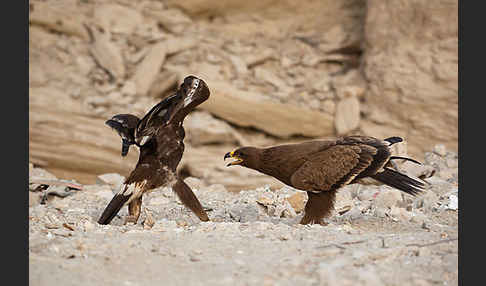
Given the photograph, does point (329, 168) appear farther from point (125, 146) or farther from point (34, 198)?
point (34, 198)

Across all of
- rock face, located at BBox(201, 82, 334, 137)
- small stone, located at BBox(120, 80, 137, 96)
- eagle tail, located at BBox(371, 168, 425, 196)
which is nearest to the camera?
eagle tail, located at BBox(371, 168, 425, 196)

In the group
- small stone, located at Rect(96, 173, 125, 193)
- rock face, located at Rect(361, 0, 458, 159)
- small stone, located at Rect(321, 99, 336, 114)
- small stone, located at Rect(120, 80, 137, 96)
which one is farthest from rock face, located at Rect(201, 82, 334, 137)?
small stone, located at Rect(96, 173, 125, 193)

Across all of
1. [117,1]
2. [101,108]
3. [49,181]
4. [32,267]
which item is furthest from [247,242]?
[117,1]

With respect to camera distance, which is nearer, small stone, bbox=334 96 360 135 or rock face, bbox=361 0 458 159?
rock face, bbox=361 0 458 159

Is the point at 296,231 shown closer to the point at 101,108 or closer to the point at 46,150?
the point at 46,150

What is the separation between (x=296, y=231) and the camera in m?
4.31

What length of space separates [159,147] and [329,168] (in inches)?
64.7

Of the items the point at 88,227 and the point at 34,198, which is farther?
the point at 34,198

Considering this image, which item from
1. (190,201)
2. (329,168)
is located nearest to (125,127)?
(190,201)

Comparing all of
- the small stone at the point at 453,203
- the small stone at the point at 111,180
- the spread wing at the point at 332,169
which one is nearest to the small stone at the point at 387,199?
the small stone at the point at 453,203

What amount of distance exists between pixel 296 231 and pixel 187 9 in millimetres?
10504

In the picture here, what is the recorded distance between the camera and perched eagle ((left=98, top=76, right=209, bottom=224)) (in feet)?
16.9

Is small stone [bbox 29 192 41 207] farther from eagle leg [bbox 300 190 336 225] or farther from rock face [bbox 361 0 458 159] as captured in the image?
rock face [bbox 361 0 458 159]

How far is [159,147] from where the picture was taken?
530 centimetres
